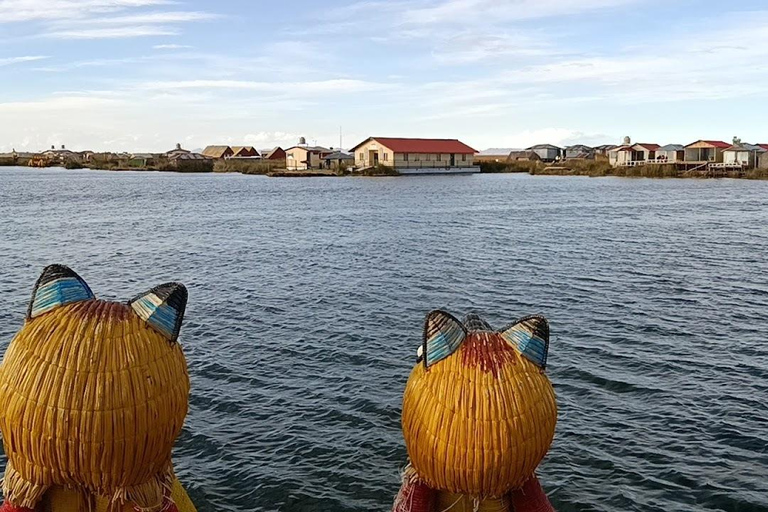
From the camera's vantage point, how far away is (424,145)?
10994 cm

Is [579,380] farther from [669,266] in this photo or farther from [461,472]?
[669,266]

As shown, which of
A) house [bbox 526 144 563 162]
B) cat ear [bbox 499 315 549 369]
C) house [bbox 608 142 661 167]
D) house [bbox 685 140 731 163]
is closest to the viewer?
cat ear [bbox 499 315 549 369]

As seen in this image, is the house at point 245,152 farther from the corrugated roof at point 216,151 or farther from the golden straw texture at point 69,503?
the golden straw texture at point 69,503

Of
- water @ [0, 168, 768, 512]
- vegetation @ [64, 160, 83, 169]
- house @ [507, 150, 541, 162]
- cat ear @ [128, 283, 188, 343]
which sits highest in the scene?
house @ [507, 150, 541, 162]

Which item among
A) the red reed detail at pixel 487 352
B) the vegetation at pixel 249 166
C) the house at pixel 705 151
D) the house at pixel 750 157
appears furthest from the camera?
the vegetation at pixel 249 166

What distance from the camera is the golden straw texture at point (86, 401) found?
5.66 m

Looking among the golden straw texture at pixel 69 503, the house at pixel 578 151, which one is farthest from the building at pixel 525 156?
the golden straw texture at pixel 69 503

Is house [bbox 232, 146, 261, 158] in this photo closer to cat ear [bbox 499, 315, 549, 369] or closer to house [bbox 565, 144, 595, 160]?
house [bbox 565, 144, 595, 160]

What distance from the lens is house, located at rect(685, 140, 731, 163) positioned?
103438 mm

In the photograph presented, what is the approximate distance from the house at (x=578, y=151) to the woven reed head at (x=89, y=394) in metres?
154

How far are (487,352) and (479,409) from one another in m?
0.51

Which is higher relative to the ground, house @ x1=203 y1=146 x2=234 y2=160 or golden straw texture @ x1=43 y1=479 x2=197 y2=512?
house @ x1=203 y1=146 x2=234 y2=160

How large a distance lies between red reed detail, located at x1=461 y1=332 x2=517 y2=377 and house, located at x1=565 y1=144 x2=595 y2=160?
15307 centimetres

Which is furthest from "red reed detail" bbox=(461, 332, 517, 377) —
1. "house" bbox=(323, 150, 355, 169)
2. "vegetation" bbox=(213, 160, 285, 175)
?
"vegetation" bbox=(213, 160, 285, 175)
